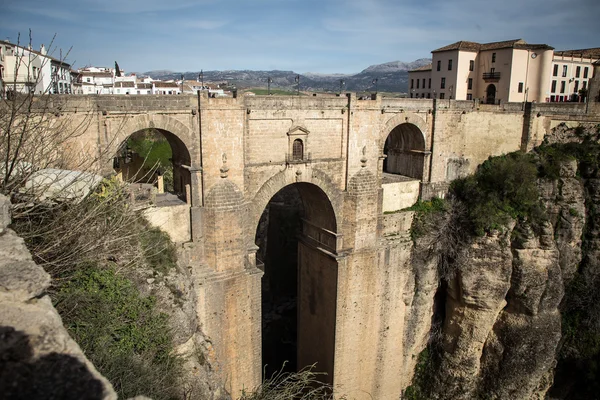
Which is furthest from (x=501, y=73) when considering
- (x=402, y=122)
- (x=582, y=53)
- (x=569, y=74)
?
(x=402, y=122)

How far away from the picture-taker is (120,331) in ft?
30.1

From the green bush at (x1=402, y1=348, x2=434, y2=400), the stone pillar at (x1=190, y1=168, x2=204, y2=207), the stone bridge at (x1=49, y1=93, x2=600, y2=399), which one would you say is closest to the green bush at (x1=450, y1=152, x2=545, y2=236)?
the stone bridge at (x1=49, y1=93, x2=600, y2=399)

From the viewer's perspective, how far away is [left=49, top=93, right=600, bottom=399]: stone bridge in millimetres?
13344

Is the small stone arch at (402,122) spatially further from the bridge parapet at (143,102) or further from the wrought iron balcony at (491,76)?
the wrought iron balcony at (491,76)

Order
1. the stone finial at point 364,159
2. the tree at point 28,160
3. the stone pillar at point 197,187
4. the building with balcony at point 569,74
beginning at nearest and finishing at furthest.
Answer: the tree at point 28,160
the stone pillar at point 197,187
the stone finial at point 364,159
the building with balcony at point 569,74

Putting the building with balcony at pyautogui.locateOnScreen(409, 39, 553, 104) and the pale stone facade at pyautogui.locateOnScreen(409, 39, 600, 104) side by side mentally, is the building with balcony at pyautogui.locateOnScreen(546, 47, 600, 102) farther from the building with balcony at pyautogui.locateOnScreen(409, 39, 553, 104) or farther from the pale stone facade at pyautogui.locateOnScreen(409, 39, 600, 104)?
the building with balcony at pyautogui.locateOnScreen(409, 39, 553, 104)

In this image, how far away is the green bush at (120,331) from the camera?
788cm

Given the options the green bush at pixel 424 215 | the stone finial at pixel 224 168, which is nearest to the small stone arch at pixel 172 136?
the stone finial at pixel 224 168

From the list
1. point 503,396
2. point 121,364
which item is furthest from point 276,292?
point 121,364

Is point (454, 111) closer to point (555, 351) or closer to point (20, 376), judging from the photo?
point (555, 351)

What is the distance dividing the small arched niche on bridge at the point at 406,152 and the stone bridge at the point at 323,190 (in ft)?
0.19

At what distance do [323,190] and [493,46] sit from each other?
21.1 meters

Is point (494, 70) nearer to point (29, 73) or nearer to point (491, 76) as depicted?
point (491, 76)

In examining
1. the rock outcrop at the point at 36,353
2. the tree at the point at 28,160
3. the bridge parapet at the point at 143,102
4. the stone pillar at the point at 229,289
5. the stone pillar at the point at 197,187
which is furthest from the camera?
the stone pillar at the point at 229,289
